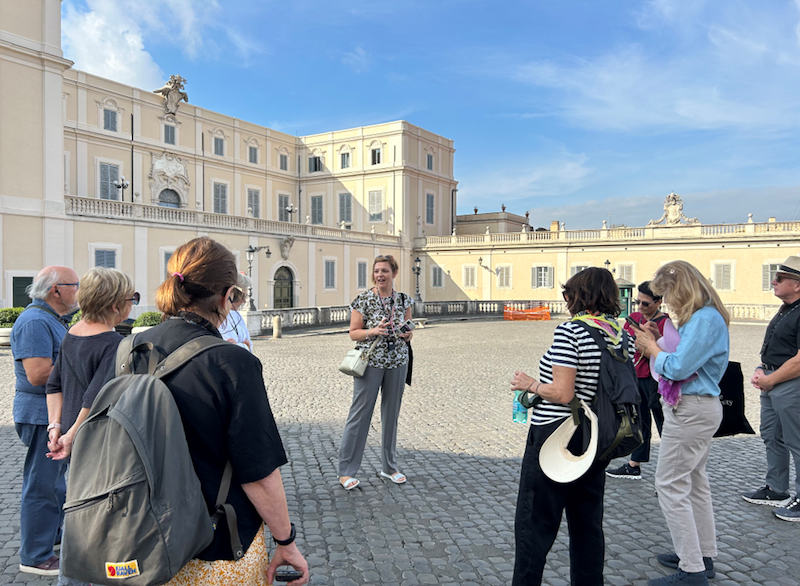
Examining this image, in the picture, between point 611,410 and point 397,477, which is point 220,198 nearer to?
point 397,477

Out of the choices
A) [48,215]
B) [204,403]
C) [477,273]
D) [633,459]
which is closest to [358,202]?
[477,273]

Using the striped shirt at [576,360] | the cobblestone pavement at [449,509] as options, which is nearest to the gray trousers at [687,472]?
the cobblestone pavement at [449,509]

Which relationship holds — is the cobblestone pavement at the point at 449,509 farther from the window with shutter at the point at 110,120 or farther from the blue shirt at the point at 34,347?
the window with shutter at the point at 110,120

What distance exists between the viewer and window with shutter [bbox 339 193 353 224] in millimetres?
38688

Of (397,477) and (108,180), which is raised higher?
(108,180)

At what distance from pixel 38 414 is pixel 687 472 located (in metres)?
3.81

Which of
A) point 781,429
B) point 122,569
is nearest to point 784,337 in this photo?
point 781,429

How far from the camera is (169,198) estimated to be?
104 feet

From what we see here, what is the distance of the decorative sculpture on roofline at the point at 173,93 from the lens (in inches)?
1204

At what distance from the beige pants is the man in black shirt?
374 cm

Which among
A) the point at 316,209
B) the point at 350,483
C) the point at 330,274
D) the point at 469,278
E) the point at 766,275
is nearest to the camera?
the point at 350,483

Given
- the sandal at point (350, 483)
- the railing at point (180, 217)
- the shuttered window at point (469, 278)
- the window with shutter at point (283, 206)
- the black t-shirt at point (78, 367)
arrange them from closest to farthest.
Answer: the black t-shirt at point (78, 367) < the sandal at point (350, 483) < the railing at point (180, 217) < the shuttered window at point (469, 278) < the window with shutter at point (283, 206)

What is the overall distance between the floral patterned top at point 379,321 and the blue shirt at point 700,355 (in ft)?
7.18

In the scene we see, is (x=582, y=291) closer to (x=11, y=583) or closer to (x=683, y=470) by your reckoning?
(x=683, y=470)
